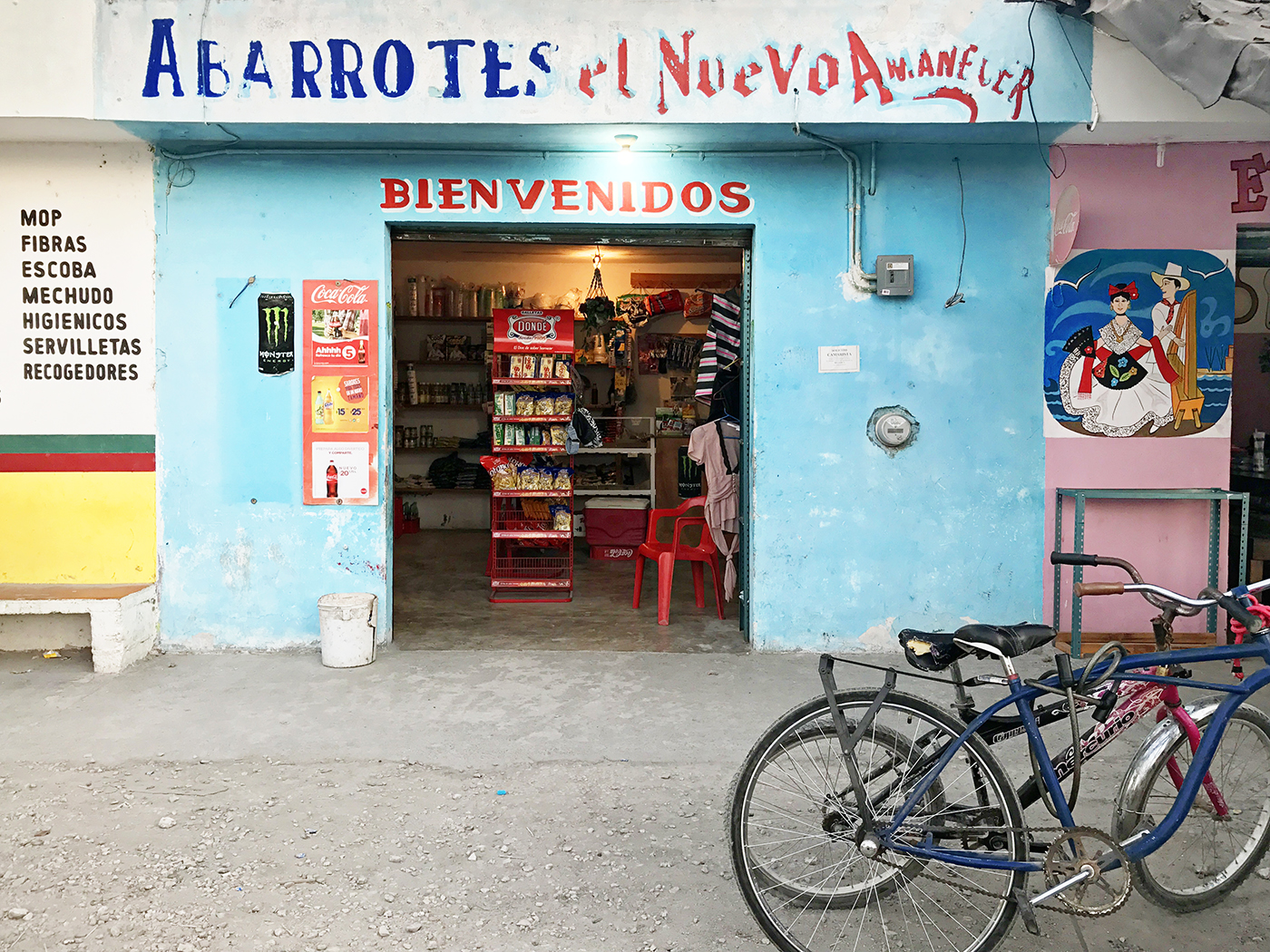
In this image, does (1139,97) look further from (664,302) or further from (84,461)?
(664,302)

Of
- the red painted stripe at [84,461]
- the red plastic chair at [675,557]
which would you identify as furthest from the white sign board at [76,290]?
the red plastic chair at [675,557]

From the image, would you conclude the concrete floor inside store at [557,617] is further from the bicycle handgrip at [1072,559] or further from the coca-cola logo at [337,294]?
the bicycle handgrip at [1072,559]

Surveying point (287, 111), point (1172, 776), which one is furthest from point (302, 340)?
point (1172, 776)

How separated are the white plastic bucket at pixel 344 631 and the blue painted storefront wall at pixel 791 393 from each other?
1.01ft

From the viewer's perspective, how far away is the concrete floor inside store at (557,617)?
19.9 ft

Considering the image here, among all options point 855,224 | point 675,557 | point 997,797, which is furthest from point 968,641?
point 675,557

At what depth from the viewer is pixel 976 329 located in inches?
226

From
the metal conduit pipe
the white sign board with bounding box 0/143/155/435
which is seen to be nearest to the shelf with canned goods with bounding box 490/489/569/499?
the white sign board with bounding box 0/143/155/435

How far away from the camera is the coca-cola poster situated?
5758 mm

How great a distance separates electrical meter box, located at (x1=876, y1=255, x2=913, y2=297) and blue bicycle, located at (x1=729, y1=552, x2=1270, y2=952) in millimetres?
3017

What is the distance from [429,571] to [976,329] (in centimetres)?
501

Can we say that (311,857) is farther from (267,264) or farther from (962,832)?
(267,264)

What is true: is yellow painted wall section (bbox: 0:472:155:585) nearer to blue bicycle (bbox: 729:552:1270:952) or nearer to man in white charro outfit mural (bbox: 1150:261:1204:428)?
blue bicycle (bbox: 729:552:1270:952)

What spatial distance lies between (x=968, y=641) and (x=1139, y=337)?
12.9ft
